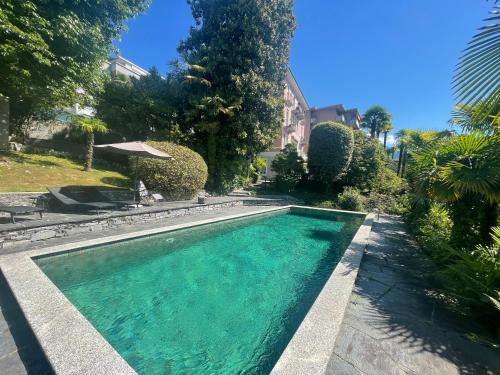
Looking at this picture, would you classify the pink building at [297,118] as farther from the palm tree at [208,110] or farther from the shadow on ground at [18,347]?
the shadow on ground at [18,347]

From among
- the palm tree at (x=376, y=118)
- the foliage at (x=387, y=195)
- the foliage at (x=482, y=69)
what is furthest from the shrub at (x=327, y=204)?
the palm tree at (x=376, y=118)

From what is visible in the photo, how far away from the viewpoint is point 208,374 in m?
2.91

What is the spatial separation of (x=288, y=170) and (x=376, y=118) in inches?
1178

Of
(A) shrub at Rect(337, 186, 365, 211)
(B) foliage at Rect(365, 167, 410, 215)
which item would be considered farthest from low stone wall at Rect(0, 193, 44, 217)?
(B) foliage at Rect(365, 167, 410, 215)

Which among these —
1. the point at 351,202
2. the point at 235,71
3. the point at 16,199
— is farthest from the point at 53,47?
the point at 351,202

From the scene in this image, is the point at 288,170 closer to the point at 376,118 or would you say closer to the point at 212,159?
the point at 212,159

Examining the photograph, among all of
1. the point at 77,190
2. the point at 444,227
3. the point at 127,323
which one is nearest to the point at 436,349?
the point at 127,323

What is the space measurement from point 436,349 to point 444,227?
6589 mm

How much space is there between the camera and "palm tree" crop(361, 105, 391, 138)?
1650 inches

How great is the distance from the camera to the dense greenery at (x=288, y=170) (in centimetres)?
2172

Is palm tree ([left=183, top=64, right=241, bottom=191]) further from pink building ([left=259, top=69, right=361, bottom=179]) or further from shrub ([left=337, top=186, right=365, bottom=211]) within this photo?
pink building ([left=259, top=69, right=361, bottom=179])

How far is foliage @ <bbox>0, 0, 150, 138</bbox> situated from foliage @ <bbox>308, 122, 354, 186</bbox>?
15051 mm

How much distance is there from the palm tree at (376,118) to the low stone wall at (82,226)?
42190mm

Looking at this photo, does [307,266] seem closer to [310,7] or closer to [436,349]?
[436,349]
